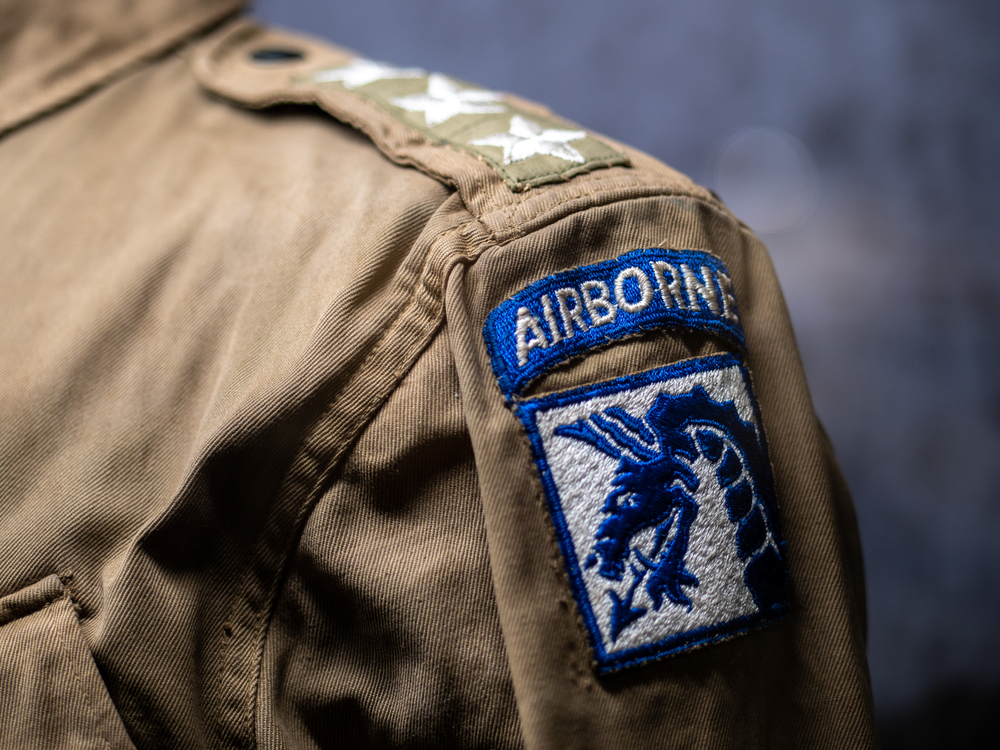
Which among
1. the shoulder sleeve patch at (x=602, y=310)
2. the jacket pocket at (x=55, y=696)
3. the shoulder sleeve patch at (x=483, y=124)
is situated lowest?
the jacket pocket at (x=55, y=696)

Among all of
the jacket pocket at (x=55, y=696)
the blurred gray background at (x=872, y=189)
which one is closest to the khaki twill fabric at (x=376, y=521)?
the jacket pocket at (x=55, y=696)

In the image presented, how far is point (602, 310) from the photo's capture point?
38 cm

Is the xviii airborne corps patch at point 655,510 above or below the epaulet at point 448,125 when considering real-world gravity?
below

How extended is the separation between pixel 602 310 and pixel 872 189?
0.77m

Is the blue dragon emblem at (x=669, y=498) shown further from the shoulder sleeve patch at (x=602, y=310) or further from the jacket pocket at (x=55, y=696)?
the jacket pocket at (x=55, y=696)

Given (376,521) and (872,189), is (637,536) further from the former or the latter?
(872,189)

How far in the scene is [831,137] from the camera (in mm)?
945

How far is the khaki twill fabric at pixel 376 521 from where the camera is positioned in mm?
355

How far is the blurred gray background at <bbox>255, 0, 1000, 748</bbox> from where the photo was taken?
0.91 m

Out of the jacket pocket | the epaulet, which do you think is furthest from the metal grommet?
the jacket pocket

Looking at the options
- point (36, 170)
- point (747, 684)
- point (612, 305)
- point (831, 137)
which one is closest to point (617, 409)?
point (612, 305)

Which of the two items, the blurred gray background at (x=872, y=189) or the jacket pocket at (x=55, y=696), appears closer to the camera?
the jacket pocket at (x=55, y=696)

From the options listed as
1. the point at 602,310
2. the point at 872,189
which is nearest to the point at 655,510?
the point at 602,310

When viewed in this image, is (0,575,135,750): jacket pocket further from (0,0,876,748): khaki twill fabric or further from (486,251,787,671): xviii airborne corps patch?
(486,251,787,671): xviii airborne corps patch
